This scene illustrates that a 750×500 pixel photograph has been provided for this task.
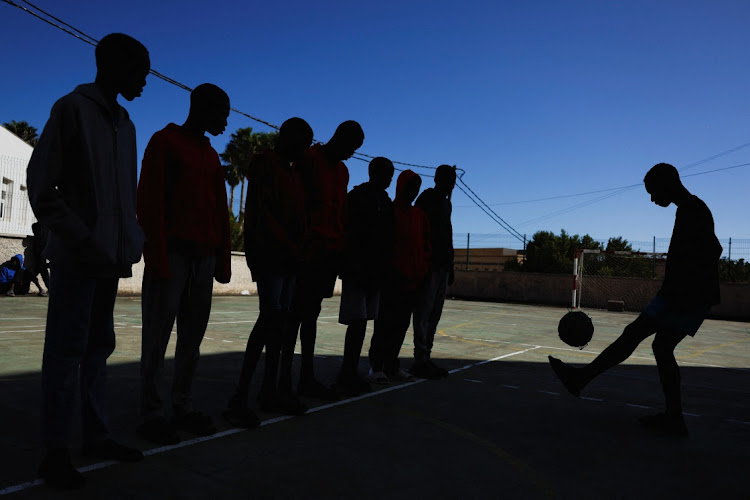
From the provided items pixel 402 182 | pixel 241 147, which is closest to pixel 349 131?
pixel 402 182

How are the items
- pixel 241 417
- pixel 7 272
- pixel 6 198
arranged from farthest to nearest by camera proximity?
pixel 6 198 → pixel 7 272 → pixel 241 417

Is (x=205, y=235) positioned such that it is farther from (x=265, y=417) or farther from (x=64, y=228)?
(x=265, y=417)

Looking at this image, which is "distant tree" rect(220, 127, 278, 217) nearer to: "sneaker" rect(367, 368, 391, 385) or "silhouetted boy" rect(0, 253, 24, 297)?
"silhouetted boy" rect(0, 253, 24, 297)

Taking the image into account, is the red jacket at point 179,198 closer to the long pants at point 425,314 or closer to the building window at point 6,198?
the long pants at point 425,314

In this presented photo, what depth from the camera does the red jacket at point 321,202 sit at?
408 cm

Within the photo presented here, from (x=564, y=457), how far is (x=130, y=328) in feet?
22.6

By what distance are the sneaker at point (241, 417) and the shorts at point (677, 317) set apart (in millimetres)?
2735

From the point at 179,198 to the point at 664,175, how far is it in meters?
3.30

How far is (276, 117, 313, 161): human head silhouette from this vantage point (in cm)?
381

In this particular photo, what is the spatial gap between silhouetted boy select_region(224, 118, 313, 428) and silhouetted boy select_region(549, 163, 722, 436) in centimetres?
245

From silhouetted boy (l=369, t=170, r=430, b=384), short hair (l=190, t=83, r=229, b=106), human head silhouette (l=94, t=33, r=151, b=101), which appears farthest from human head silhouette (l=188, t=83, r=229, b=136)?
silhouetted boy (l=369, t=170, r=430, b=384)

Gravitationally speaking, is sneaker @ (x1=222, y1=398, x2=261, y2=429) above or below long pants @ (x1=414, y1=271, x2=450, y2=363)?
below

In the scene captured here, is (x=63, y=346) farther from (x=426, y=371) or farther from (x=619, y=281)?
(x=619, y=281)

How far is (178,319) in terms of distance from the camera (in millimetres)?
3293
